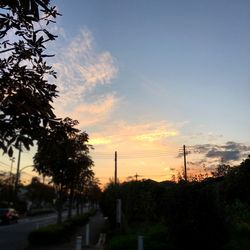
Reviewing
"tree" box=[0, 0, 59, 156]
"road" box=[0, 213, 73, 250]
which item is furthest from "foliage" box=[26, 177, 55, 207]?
"tree" box=[0, 0, 59, 156]

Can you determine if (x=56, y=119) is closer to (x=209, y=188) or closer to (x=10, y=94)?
(x=10, y=94)

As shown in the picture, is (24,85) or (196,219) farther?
(196,219)

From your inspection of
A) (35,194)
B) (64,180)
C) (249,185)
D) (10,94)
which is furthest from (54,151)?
(35,194)

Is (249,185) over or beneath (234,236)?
over

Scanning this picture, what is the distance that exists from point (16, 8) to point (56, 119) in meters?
1.30

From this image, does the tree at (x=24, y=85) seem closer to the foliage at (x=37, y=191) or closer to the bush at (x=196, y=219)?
the bush at (x=196, y=219)

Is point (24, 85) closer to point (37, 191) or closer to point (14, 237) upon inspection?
point (14, 237)

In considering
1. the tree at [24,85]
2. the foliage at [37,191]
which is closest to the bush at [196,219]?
the tree at [24,85]

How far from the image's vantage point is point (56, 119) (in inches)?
215

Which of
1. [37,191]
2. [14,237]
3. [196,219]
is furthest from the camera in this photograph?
[37,191]

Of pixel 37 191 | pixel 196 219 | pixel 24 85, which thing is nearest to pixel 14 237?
pixel 196 219

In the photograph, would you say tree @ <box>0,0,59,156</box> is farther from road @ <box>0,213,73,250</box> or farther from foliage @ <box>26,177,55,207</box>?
foliage @ <box>26,177,55,207</box>

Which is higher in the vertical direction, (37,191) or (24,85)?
(37,191)

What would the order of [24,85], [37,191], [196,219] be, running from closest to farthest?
[24,85], [196,219], [37,191]
